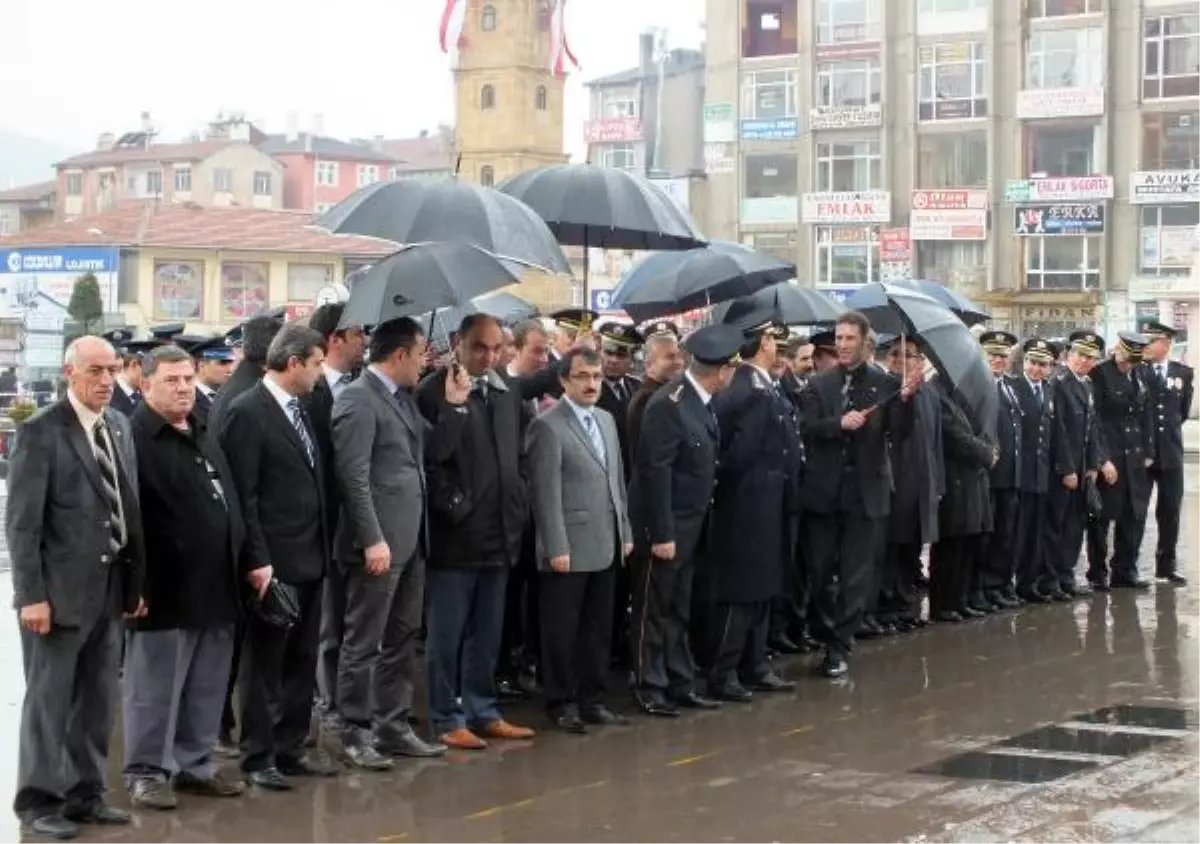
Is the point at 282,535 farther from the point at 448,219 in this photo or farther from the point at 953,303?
the point at 953,303

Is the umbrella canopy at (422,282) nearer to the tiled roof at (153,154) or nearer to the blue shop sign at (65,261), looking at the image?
the blue shop sign at (65,261)

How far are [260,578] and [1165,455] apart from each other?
10361 mm

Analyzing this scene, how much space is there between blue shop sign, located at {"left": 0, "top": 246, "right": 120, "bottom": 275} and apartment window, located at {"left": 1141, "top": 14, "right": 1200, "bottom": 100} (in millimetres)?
41311

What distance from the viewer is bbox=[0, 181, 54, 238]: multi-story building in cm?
12606

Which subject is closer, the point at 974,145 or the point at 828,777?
the point at 828,777

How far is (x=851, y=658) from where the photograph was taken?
12734 mm

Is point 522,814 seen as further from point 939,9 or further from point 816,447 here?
point 939,9

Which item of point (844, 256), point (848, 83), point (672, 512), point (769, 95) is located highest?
point (848, 83)

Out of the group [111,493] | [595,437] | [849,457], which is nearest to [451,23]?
[849,457]

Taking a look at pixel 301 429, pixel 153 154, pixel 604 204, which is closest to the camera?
pixel 301 429

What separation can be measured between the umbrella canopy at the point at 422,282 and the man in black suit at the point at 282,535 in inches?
16.2

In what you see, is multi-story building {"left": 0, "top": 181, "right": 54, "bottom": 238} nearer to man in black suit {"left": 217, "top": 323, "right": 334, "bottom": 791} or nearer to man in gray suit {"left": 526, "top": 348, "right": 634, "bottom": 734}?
man in gray suit {"left": 526, "top": 348, "right": 634, "bottom": 734}

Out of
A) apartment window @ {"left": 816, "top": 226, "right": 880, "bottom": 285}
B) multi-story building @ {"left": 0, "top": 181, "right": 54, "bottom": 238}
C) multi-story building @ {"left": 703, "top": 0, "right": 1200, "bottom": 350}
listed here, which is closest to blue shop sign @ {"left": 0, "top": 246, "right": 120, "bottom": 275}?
multi-story building @ {"left": 703, "top": 0, "right": 1200, "bottom": 350}

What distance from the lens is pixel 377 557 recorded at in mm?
9133
